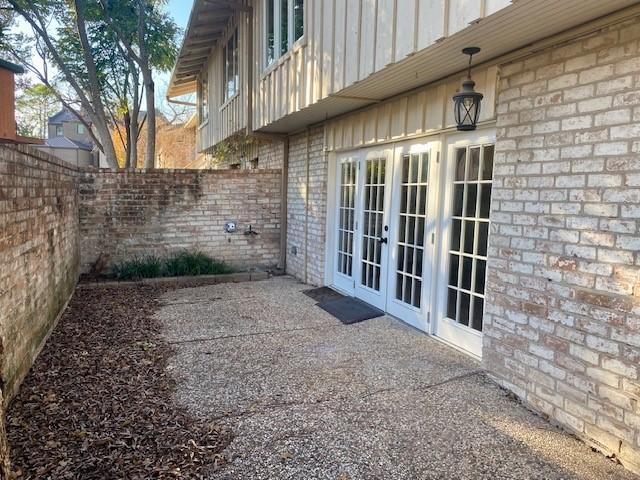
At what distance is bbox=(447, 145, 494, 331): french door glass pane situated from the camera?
4004 mm

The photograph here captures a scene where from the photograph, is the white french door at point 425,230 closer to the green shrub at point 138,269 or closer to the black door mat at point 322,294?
the black door mat at point 322,294

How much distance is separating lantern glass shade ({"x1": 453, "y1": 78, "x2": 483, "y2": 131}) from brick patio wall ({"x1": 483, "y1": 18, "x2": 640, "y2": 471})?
21cm

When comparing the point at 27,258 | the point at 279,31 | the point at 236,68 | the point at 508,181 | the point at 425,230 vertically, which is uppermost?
the point at 236,68

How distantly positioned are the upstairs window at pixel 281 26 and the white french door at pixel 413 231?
236 centimetres

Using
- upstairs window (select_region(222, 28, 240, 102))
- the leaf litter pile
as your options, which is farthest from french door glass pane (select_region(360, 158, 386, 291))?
upstairs window (select_region(222, 28, 240, 102))

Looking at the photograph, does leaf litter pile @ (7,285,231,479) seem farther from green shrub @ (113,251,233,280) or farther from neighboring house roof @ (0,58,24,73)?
green shrub @ (113,251,233,280)

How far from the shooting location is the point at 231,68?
32.2ft

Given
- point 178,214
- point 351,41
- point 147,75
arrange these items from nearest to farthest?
point 351,41 → point 178,214 → point 147,75

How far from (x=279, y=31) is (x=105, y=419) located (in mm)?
5865

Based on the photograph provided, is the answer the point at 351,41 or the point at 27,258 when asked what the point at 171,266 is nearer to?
the point at 27,258

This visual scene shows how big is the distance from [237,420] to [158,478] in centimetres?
75

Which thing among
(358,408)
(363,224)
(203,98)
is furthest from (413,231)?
(203,98)

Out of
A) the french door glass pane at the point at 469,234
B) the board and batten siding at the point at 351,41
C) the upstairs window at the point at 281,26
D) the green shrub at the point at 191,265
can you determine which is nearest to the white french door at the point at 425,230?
the french door glass pane at the point at 469,234

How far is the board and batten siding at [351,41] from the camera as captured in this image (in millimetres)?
3068
